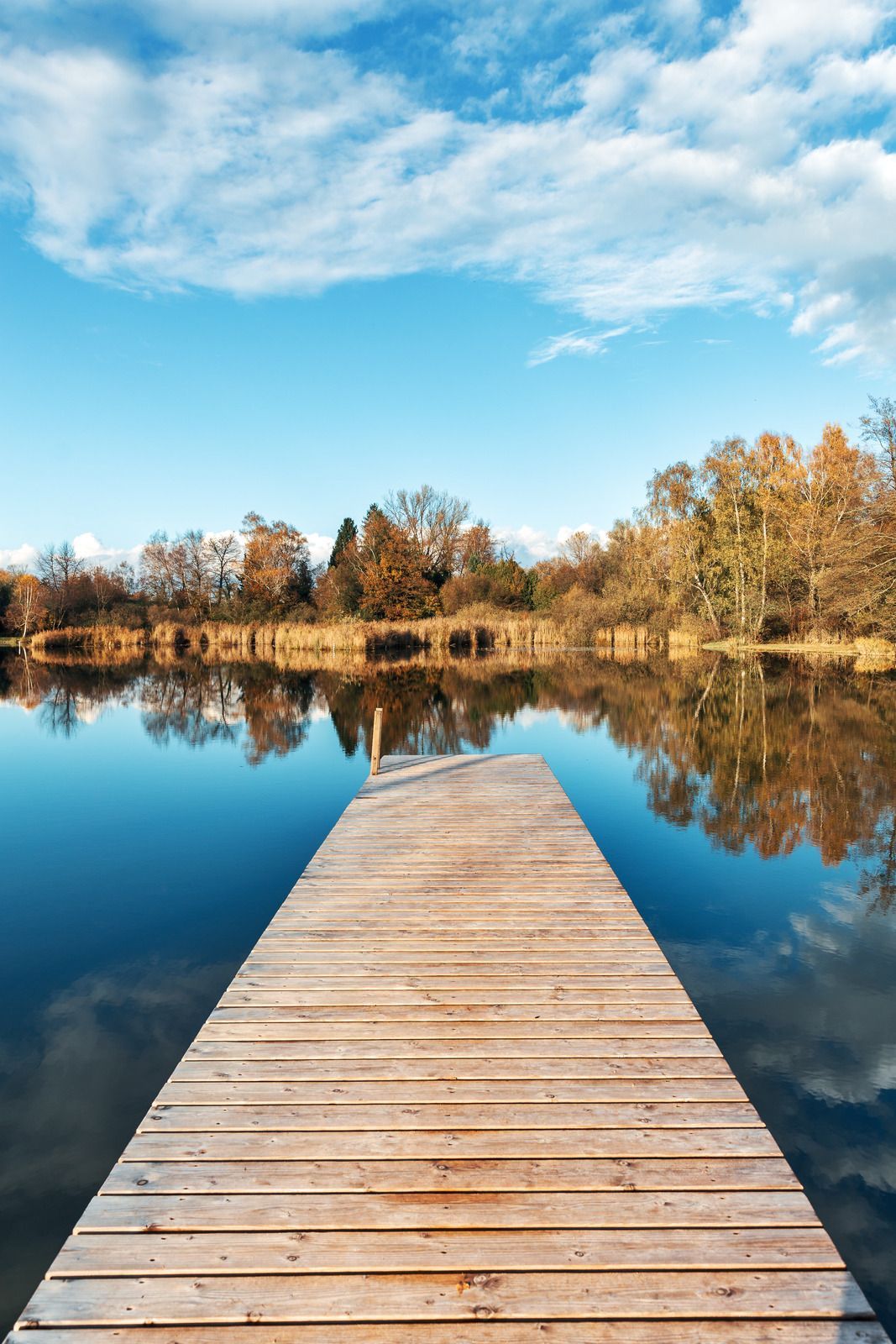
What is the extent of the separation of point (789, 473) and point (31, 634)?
38.2m

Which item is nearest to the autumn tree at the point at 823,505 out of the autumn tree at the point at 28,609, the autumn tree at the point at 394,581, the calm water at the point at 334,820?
the calm water at the point at 334,820

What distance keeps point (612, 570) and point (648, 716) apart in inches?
991

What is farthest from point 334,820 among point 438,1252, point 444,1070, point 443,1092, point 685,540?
point 685,540

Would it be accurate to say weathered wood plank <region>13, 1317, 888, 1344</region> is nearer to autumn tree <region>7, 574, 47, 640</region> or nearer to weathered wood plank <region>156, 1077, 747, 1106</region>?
weathered wood plank <region>156, 1077, 747, 1106</region>

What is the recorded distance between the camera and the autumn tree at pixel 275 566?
134ft

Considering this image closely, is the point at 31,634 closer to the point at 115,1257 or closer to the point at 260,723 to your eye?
the point at 260,723

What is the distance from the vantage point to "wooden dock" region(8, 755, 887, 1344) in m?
1.80

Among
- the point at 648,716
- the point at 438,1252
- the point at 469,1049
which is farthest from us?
the point at 648,716

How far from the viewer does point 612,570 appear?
38812mm

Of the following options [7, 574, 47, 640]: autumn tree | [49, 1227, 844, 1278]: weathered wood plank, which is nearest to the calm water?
[49, 1227, 844, 1278]: weathered wood plank

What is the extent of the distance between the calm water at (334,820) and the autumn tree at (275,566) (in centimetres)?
2409

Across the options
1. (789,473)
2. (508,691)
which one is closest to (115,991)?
(508,691)

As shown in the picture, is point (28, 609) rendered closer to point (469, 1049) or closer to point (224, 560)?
point (224, 560)

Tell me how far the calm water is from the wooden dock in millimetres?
800
